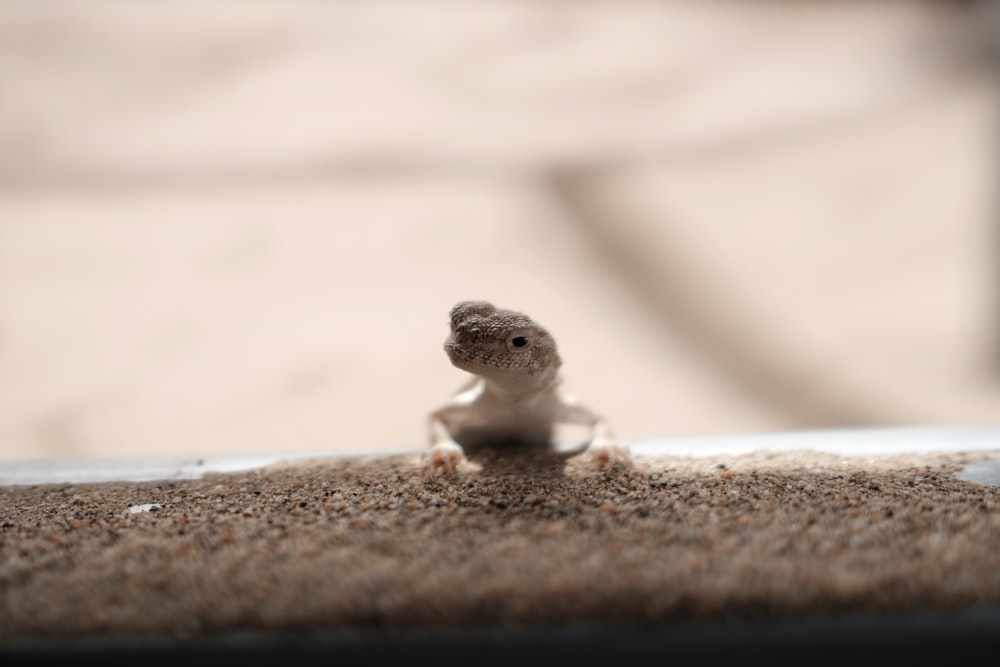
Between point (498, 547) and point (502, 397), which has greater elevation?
point (502, 397)

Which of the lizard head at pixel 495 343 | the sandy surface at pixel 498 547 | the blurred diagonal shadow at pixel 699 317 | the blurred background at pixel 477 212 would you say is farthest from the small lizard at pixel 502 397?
the blurred diagonal shadow at pixel 699 317

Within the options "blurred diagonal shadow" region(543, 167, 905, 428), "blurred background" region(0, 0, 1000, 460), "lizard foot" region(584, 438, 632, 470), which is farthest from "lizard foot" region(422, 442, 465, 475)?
"blurred diagonal shadow" region(543, 167, 905, 428)

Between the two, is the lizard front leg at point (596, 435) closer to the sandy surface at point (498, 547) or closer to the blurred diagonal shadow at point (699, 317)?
the sandy surface at point (498, 547)

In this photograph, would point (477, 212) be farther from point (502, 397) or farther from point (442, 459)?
point (442, 459)

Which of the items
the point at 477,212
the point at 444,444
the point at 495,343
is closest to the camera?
the point at 495,343

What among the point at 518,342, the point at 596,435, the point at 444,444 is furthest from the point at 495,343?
the point at 596,435

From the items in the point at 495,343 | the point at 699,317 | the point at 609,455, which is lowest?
the point at 609,455

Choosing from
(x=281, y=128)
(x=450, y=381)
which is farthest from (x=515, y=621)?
(x=281, y=128)
